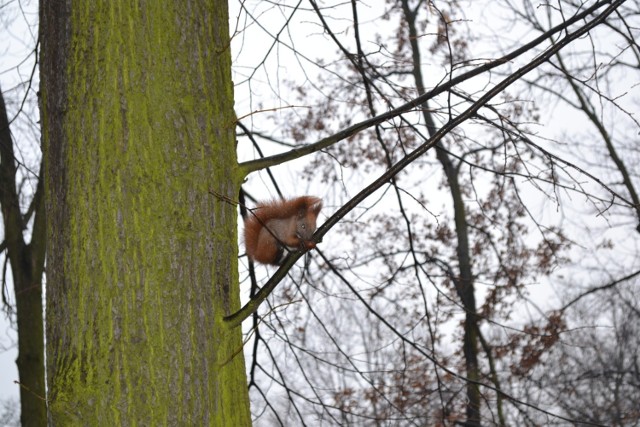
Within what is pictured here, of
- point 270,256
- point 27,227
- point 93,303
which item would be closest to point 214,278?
point 93,303

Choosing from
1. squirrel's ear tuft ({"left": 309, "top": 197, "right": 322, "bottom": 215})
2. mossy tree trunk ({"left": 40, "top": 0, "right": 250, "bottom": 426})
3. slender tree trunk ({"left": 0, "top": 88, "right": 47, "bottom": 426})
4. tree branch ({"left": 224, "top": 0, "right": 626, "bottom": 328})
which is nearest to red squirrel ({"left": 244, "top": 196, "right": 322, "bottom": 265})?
squirrel's ear tuft ({"left": 309, "top": 197, "right": 322, "bottom": 215})

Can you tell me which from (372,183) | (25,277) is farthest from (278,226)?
(25,277)

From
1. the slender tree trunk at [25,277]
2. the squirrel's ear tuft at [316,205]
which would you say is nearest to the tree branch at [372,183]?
the squirrel's ear tuft at [316,205]

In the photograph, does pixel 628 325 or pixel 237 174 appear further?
pixel 628 325

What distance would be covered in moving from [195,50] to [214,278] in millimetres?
637

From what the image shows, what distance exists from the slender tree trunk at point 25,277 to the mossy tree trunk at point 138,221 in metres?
4.11

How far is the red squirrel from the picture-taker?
2463mm

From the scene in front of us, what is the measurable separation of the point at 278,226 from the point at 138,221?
0.82 m

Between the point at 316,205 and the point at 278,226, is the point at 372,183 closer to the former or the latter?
the point at 278,226

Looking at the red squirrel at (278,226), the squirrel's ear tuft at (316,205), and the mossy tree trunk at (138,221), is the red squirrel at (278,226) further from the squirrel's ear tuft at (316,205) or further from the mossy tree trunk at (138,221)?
the mossy tree trunk at (138,221)

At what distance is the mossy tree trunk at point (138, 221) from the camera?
1.64m

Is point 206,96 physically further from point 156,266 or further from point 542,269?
point 542,269

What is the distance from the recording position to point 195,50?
192 cm

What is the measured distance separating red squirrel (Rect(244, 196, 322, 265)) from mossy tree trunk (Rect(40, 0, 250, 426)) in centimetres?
50
